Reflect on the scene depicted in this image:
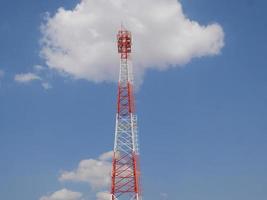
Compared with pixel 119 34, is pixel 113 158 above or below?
below

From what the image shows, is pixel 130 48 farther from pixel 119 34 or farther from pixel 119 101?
pixel 119 101

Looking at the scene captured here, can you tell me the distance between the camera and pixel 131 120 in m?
82.1

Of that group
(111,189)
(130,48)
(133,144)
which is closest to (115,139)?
(133,144)

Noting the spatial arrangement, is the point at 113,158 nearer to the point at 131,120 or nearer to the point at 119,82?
the point at 131,120

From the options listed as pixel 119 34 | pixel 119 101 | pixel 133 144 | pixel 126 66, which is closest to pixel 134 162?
pixel 133 144

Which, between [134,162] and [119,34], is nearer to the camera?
[134,162]

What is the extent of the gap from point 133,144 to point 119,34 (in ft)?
62.9

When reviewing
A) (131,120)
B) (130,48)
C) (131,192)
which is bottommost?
(131,192)

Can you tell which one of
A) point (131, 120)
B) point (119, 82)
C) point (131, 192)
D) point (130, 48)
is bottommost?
point (131, 192)

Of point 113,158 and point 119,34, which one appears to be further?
point 119,34

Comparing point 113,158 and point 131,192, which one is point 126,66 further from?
point 131,192

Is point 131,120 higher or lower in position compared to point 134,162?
higher

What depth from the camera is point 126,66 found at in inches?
3346

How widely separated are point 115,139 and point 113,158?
10.7 feet
